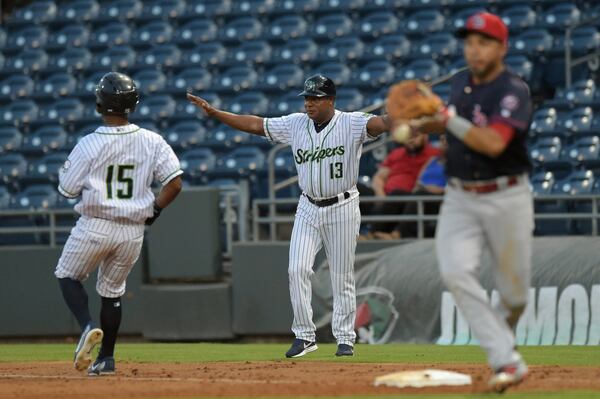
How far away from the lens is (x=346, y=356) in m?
9.70

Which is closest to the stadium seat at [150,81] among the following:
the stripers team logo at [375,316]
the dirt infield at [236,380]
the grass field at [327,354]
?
the grass field at [327,354]

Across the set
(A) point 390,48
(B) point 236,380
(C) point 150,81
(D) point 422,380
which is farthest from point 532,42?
(D) point 422,380

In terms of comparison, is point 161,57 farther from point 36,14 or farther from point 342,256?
point 342,256

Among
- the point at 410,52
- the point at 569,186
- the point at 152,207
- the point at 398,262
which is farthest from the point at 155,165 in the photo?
the point at 410,52

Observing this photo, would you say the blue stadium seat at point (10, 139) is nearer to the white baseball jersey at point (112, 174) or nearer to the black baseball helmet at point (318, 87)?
the black baseball helmet at point (318, 87)

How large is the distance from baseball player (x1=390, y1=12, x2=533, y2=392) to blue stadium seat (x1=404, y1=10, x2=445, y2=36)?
11681 mm

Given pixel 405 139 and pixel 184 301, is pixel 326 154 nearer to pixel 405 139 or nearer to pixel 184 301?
pixel 405 139

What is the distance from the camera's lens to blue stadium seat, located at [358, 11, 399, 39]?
18.2 meters

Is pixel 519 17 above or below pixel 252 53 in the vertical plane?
above

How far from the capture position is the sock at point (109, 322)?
26.9 ft

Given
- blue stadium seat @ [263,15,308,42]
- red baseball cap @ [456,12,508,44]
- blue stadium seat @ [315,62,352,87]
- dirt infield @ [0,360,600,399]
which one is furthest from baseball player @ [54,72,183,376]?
blue stadium seat @ [263,15,308,42]

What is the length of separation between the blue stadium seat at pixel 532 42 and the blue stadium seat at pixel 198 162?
4.34m

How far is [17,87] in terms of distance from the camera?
62.4 feet

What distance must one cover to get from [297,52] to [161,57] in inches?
87.7
